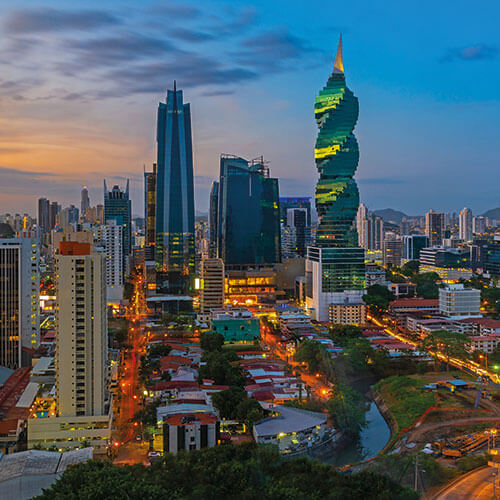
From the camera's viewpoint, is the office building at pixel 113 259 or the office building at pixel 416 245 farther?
the office building at pixel 416 245

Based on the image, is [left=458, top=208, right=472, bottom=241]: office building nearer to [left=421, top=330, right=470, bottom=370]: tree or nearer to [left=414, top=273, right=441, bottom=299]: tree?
[left=414, top=273, right=441, bottom=299]: tree

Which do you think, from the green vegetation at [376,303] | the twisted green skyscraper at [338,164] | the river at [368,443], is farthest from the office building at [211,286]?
the river at [368,443]

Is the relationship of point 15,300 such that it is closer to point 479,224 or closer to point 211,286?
point 211,286

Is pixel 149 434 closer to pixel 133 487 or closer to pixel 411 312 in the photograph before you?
pixel 133 487

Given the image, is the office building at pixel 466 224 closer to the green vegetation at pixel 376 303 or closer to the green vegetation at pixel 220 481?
the green vegetation at pixel 376 303

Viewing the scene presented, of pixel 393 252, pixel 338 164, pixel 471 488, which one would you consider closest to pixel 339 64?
pixel 338 164

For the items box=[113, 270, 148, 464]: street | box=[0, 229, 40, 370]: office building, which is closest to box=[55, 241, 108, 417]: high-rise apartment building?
box=[113, 270, 148, 464]: street
